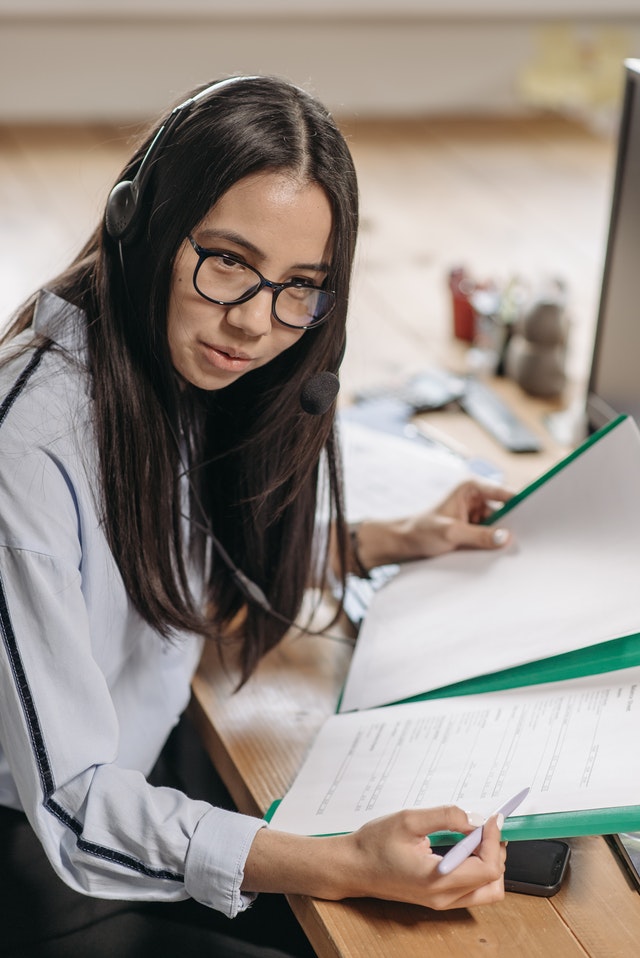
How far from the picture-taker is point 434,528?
3.79 ft

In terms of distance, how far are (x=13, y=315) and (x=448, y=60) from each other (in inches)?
136

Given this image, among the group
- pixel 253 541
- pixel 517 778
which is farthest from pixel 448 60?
pixel 517 778

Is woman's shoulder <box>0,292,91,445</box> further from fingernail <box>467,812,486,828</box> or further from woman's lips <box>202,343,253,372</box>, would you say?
fingernail <box>467,812,486,828</box>

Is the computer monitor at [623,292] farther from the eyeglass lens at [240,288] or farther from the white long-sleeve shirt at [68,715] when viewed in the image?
the white long-sleeve shirt at [68,715]

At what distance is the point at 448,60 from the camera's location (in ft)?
13.4

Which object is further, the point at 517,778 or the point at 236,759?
the point at 236,759

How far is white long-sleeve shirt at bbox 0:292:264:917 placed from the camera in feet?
2.67

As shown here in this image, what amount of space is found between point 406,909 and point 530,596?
0.31 m

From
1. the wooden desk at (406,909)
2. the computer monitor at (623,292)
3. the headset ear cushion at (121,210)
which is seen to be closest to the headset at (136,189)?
the headset ear cushion at (121,210)

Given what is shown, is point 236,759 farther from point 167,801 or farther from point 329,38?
point 329,38

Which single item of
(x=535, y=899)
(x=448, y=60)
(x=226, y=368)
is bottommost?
(x=535, y=899)

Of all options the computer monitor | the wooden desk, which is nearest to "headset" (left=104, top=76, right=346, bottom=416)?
the wooden desk

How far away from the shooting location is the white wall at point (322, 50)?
3738 mm

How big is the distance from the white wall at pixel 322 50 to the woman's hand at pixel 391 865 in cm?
322
